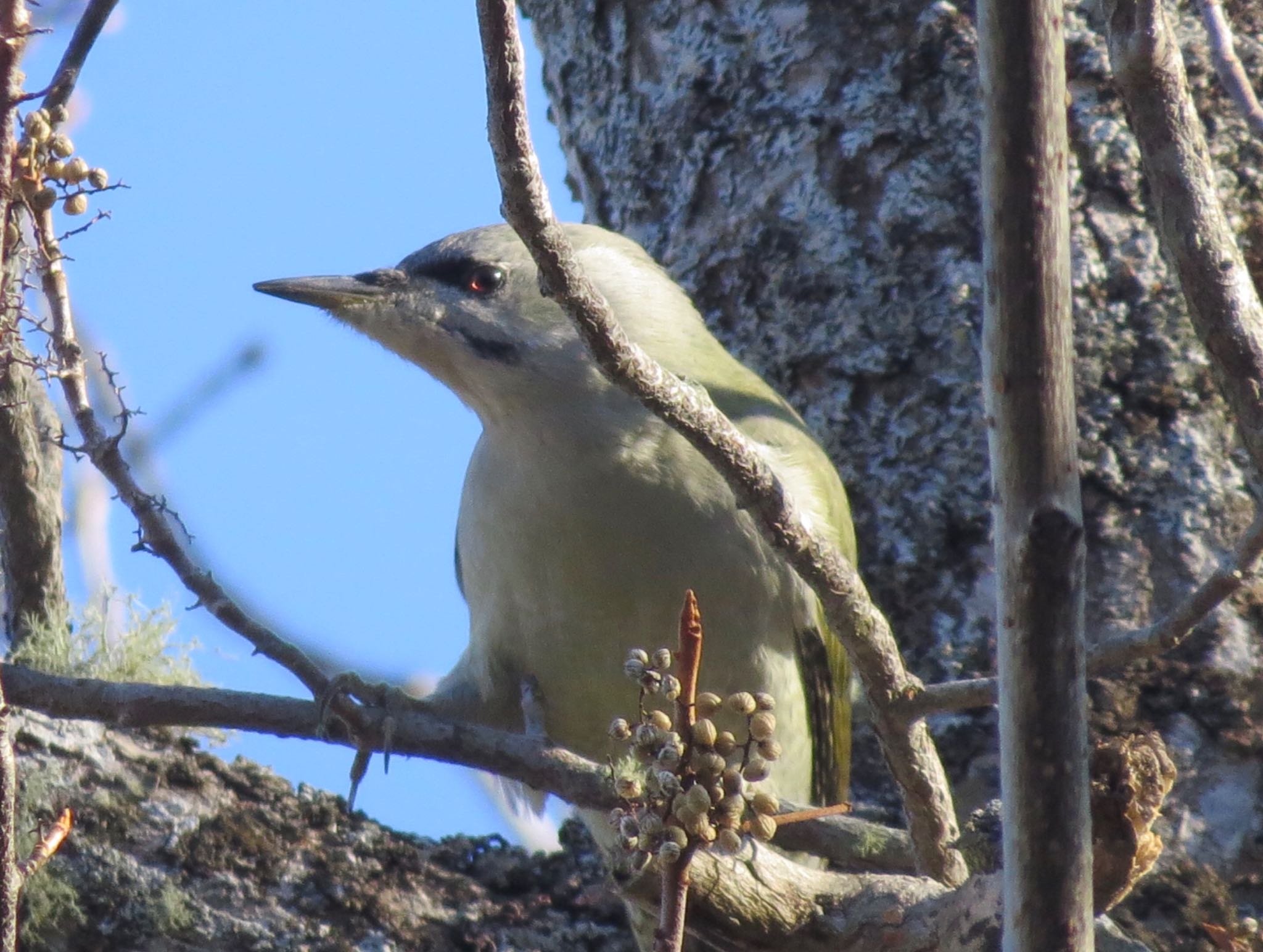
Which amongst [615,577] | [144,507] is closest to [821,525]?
[615,577]

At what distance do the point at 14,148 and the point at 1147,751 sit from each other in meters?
1.30

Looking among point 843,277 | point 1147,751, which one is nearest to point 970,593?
point 843,277

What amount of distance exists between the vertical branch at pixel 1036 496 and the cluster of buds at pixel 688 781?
28cm

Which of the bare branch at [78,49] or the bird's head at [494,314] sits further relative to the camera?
the bird's head at [494,314]

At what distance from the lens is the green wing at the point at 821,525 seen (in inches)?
132

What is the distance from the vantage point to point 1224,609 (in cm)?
312

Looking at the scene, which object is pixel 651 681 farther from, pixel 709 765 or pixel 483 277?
pixel 483 277

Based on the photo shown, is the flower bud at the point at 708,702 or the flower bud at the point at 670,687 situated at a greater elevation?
the flower bud at the point at 708,702

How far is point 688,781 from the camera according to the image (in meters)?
1.46

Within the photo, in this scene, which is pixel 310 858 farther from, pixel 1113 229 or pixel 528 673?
pixel 1113 229

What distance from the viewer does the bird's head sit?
354cm

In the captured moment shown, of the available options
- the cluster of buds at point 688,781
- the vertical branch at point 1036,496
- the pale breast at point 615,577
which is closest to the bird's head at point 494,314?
the pale breast at point 615,577

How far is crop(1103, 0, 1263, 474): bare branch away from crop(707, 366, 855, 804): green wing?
1209 millimetres

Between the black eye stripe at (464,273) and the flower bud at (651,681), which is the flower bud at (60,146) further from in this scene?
the black eye stripe at (464,273)
